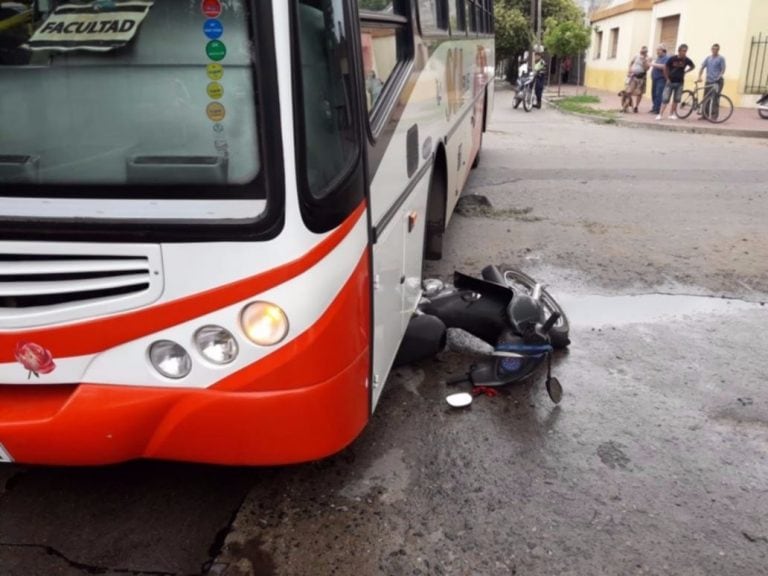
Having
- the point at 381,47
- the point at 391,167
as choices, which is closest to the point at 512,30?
the point at 381,47

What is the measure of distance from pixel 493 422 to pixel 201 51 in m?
2.27

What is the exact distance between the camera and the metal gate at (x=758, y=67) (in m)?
18.0

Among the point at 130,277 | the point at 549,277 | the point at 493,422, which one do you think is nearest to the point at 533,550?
the point at 493,422

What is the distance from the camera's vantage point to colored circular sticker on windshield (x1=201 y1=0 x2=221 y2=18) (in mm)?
2051

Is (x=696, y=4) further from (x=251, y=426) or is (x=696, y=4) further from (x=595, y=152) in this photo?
(x=251, y=426)

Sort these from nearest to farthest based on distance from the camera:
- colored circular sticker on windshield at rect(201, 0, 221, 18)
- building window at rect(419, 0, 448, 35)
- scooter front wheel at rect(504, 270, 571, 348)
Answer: colored circular sticker on windshield at rect(201, 0, 221, 18)
building window at rect(419, 0, 448, 35)
scooter front wheel at rect(504, 270, 571, 348)

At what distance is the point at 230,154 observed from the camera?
2.14 metres

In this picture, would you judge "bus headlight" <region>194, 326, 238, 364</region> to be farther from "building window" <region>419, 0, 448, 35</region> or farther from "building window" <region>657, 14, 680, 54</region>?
"building window" <region>657, 14, 680, 54</region>

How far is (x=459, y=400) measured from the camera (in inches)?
143

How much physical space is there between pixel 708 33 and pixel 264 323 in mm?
21235

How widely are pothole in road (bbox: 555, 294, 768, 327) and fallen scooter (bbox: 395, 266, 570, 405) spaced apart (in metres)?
0.59

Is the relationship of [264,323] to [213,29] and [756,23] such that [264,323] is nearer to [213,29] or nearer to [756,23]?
[213,29]

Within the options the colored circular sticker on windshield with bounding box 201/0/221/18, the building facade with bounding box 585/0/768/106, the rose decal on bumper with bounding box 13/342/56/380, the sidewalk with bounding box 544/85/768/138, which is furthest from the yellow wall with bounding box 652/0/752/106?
the rose decal on bumper with bounding box 13/342/56/380

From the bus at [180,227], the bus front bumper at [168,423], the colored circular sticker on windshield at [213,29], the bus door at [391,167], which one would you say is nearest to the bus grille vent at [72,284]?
the bus at [180,227]
